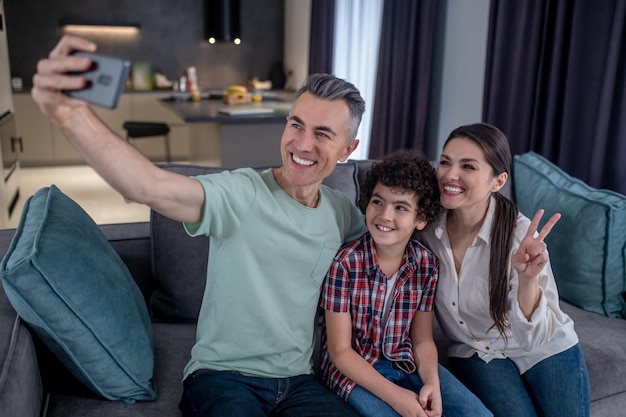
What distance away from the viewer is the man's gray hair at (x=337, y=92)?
131cm

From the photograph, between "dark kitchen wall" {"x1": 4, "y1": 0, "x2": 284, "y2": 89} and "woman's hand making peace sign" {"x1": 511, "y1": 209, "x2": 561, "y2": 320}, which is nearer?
"woman's hand making peace sign" {"x1": 511, "y1": 209, "x2": 561, "y2": 320}

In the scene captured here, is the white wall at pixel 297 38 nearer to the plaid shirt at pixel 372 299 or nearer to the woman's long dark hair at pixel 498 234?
the woman's long dark hair at pixel 498 234

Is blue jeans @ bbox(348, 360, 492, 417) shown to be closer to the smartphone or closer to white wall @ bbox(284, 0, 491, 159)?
the smartphone

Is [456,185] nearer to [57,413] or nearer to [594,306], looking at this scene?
[594,306]

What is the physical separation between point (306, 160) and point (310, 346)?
450 mm

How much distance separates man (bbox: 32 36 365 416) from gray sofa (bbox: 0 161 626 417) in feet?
0.61

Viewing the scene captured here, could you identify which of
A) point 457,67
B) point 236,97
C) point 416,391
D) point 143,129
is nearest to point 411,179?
point 416,391

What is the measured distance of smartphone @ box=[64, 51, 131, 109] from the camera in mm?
806

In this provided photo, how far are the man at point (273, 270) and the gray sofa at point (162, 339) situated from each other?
7.3 inches

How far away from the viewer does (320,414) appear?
4.10 feet

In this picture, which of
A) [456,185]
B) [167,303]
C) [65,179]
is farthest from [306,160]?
[65,179]

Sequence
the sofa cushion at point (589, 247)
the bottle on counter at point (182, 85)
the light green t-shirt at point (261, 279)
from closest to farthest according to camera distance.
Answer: the light green t-shirt at point (261, 279) → the sofa cushion at point (589, 247) → the bottle on counter at point (182, 85)

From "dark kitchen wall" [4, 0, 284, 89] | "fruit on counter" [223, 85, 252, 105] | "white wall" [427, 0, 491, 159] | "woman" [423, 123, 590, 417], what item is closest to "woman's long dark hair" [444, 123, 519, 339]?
"woman" [423, 123, 590, 417]

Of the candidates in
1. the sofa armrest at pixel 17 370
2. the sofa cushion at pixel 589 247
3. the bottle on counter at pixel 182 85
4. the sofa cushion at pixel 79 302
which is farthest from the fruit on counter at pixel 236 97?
the sofa armrest at pixel 17 370
